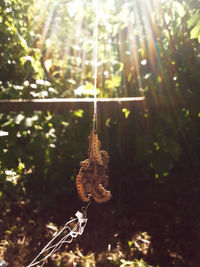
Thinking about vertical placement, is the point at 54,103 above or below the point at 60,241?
above

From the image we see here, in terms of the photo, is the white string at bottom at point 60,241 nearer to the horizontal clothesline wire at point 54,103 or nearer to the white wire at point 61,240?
the white wire at point 61,240

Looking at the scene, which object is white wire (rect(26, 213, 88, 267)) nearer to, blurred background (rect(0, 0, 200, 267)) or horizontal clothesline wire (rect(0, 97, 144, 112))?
blurred background (rect(0, 0, 200, 267))

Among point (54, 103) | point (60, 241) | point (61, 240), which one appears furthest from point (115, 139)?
point (60, 241)

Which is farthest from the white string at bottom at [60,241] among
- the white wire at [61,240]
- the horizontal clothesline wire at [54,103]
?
the horizontal clothesline wire at [54,103]

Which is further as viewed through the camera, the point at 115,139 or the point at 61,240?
the point at 115,139

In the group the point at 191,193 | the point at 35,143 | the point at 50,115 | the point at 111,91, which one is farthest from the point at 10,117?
the point at 191,193

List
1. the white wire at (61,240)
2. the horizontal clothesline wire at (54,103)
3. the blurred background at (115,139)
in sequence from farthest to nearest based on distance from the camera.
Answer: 1. the blurred background at (115,139)
2. the horizontal clothesline wire at (54,103)
3. the white wire at (61,240)

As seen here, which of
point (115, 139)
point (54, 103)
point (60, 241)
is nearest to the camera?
point (60, 241)

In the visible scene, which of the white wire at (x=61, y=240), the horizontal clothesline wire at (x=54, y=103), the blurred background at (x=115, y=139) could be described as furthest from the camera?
the blurred background at (x=115, y=139)

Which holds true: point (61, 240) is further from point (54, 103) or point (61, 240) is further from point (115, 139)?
point (115, 139)

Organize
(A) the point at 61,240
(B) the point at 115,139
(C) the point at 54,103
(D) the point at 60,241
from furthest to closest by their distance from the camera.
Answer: (B) the point at 115,139 → (C) the point at 54,103 → (A) the point at 61,240 → (D) the point at 60,241
